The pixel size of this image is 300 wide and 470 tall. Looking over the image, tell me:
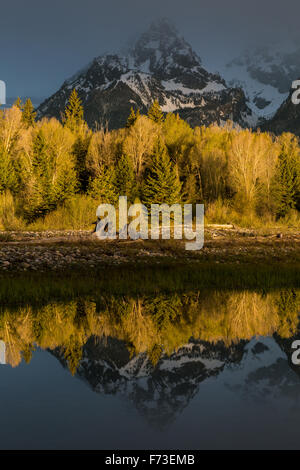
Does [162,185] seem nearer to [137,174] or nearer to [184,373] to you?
[137,174]

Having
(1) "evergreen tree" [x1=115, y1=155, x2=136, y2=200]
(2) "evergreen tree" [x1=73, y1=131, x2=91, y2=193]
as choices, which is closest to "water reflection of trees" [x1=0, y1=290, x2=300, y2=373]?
(1) "evergreen tree" [x1=115, y1=155, x2=136, y2=200]

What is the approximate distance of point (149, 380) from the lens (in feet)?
24.0

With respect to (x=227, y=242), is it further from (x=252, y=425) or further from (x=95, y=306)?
(x=252, y=425)

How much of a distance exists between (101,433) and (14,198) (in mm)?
50346

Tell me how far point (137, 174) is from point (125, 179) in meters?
3.69

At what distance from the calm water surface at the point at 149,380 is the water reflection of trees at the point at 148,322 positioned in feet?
0.09

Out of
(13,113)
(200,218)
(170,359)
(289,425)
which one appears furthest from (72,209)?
(289,425)

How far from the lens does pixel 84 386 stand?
7168 mm

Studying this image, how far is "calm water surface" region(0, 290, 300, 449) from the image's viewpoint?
5555mm

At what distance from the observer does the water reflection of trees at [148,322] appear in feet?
31.8

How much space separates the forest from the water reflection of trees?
3422 centimetres

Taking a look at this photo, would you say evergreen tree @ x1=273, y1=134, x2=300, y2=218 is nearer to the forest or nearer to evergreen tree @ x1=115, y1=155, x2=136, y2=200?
the forest

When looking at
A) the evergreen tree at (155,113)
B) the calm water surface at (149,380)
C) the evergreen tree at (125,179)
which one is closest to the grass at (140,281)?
the calm water surface at (149,380)

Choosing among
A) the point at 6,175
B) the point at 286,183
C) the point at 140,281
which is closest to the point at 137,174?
the point at 6,175
